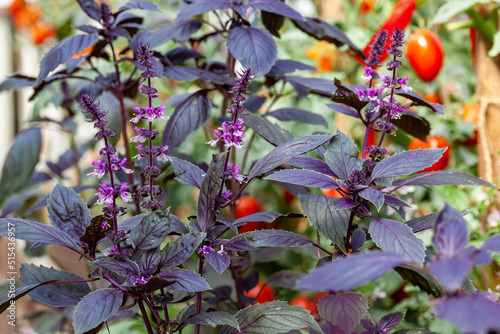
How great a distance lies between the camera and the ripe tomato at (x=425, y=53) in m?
0.84

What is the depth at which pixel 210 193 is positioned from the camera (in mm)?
435

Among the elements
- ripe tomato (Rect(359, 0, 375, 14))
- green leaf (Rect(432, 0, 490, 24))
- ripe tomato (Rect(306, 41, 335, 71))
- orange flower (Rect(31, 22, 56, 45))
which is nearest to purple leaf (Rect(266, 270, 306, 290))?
green leaf (Rect(432, 0, 490, 24))

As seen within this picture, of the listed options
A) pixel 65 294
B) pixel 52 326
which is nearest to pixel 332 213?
pixel 65 294

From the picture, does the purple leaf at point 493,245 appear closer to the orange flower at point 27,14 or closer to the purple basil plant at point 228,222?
the purple basil plant at point 228,222

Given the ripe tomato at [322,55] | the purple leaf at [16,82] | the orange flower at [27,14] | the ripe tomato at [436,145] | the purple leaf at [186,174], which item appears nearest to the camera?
the purple leaf at [186,174]

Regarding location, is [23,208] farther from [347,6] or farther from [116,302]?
[347,6]

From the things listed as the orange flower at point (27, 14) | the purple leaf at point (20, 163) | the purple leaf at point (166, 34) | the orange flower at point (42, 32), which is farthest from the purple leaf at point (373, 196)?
the orange flower at point (27, 14)

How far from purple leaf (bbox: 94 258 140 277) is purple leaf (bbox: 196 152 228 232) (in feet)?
0.24

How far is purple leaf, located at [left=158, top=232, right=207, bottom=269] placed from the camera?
1.36ft

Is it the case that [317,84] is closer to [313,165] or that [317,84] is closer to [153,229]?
[313,165]

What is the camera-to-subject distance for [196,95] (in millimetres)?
616

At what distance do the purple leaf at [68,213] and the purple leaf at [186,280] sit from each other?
0.11 metres

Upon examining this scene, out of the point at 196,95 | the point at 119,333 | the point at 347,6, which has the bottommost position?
the point at 119,333

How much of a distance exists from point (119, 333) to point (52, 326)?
140 millimetres
